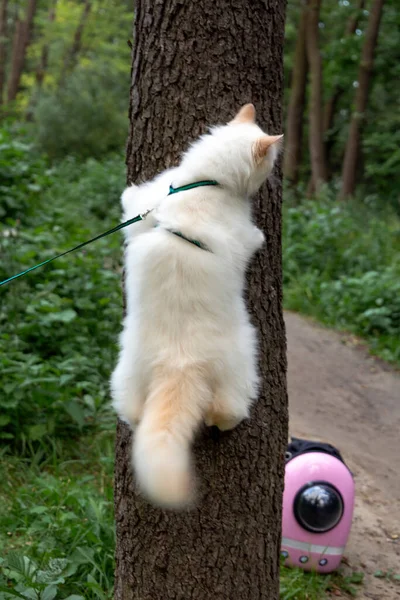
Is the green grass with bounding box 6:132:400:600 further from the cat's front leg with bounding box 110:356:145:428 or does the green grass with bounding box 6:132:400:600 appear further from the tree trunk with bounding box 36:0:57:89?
the tree trunk with bounding box 36:0:57:89

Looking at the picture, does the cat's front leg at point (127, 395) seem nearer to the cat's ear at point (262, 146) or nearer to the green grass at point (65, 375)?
the cat's ear at point (262, 146)

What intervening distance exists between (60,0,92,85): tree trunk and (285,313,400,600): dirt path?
19.6 m

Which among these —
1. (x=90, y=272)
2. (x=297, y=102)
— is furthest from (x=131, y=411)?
(x=297, y=102)

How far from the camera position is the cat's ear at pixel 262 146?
6.27 feet

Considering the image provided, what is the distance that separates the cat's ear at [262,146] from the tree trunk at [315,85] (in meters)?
12.7

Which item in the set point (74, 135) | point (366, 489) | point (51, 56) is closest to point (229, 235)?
point (366, 489)

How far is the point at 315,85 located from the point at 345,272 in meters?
7.20

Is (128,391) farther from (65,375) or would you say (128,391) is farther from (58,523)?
(65,375)

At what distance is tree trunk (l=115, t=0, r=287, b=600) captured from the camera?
7.40 ft

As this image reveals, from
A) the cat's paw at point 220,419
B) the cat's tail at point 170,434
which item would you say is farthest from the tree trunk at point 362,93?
the cat's tail at point 170,434

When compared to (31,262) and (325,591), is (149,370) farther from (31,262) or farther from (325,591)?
(31,262)

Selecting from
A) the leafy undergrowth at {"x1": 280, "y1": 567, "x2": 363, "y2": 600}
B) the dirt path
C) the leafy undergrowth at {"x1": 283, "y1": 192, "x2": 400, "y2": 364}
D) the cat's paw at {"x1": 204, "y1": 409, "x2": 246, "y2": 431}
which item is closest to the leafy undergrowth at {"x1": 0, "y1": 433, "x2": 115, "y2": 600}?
the leafy undergrowth at {"x1": 280, "y1": 567, "x2": 363, "y2": 600}

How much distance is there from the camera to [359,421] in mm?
6086

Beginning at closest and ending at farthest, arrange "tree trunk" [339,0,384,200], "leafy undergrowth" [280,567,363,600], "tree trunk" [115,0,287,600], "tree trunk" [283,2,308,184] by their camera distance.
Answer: "tree trunk" [115,0,287,600] → "leafy undergrowth" [280,567,363,600] → "tree trunk" [339,0,384,200] → "tree trunk" [283,2,308,184]
